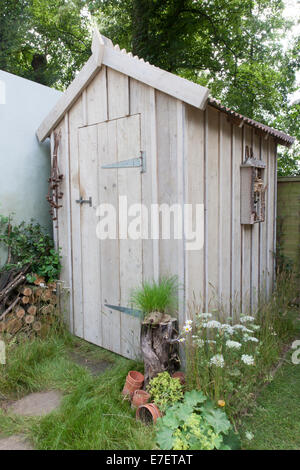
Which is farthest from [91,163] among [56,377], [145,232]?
[56,377]

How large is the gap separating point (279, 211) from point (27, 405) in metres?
3.88

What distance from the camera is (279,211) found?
4.77 metres

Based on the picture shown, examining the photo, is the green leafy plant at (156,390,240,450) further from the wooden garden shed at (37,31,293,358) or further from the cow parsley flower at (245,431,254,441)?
the wooden garden shed at (37,31,293,358)

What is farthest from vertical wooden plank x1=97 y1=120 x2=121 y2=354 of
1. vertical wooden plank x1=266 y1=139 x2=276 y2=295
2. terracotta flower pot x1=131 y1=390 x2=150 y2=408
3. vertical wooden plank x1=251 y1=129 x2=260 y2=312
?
vertical wooden plank x1=266 y1=139 x2=276 y2=295

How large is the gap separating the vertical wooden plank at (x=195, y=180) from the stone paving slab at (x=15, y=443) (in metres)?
1.49

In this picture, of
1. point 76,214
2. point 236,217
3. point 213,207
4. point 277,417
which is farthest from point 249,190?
point 277,417

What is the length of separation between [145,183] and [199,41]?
8.86 meters

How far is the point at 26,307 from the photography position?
11.9ft

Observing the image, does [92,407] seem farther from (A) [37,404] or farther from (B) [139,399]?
(A) [37,404]

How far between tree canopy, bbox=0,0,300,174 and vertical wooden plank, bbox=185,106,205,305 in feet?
15.8

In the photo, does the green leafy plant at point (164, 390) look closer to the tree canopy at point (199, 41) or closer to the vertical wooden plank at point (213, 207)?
the vertical wooden plank at point (213, 207)

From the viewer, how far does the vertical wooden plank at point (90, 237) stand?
3389 mm

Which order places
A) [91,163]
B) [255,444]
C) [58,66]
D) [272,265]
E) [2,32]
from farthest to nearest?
[58,66], [2,32], [272,265], [91,163], [255,444]

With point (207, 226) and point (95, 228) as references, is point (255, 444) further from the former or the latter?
point (95, 228)
